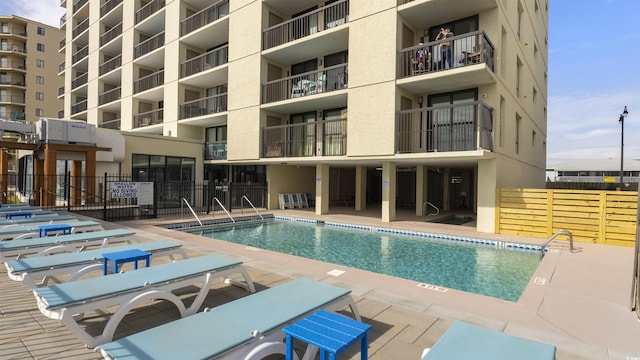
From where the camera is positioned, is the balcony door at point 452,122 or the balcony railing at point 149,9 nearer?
the balcony door at point 452,122

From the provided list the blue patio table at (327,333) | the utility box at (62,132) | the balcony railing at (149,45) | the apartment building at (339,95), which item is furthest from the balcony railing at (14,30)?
the blue patio table at (327,333)

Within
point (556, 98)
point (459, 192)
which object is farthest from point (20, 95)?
point (556, 98)

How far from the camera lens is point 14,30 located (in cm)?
4700

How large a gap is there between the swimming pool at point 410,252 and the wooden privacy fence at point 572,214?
60.3 inches

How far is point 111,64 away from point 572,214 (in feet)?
112

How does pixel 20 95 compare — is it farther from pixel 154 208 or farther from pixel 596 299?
pixel 596 299

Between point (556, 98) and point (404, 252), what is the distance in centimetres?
3084

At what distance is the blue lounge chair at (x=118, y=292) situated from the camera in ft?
10.7

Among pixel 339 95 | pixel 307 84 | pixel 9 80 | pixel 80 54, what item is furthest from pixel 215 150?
pixel 9 80

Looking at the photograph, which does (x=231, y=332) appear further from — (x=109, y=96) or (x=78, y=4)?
(x=78, y=4)

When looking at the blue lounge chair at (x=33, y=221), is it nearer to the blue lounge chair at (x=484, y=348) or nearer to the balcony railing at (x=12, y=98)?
the blue lounge chair at (x=484, y=348)

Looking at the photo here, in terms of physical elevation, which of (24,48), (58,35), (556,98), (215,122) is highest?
(58,35)

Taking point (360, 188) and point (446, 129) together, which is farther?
point (360, 188)

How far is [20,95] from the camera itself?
156 feet
